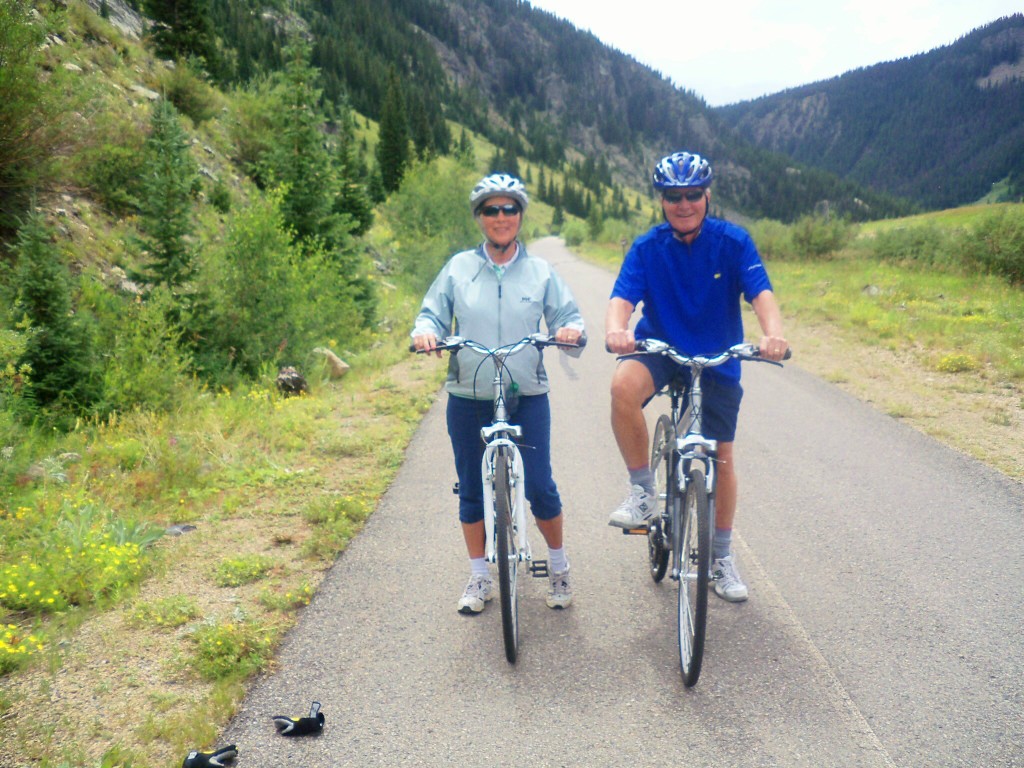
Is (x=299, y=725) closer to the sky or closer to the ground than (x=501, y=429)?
closer to the ground

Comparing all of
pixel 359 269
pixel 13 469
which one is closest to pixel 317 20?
pixel 359 269

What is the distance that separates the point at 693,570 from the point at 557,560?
0.86m

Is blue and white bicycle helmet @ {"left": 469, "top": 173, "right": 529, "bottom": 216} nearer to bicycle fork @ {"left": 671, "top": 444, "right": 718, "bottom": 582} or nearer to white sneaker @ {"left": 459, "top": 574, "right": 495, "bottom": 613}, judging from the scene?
bicycle fork @ {"left": 671, "top": 444, "right": 718, "bottom": 582}

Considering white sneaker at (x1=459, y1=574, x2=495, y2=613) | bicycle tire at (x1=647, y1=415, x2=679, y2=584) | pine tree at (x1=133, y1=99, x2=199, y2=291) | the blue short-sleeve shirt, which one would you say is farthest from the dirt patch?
pine tree at (x1=133, y1=99, x2=199, y2=291)

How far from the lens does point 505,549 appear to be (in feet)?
10.1

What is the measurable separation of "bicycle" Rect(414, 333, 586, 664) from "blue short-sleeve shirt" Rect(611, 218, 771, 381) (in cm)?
54

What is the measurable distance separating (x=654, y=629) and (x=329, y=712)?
1.69m

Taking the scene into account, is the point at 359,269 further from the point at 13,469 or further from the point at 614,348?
the point at 614,348

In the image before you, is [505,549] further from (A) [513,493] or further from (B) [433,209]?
(B) [433,209]

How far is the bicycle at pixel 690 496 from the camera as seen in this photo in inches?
114

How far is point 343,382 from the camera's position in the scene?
10758mm

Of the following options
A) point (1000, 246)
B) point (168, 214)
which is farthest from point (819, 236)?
point (168, 214)

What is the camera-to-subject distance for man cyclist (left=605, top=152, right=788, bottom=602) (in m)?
3.36

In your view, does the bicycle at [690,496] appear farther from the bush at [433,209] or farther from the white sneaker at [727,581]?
the bush at [433,209]
